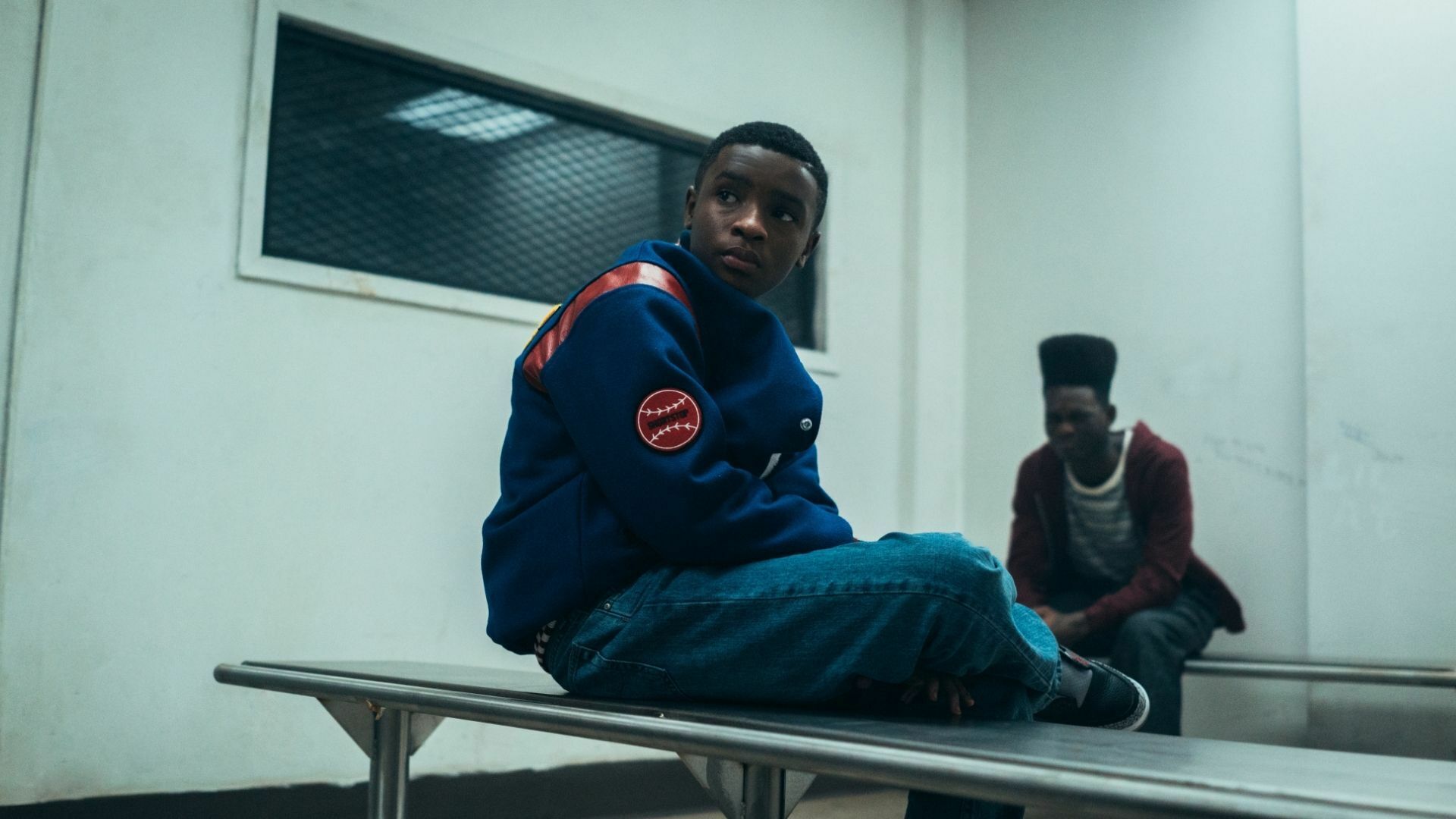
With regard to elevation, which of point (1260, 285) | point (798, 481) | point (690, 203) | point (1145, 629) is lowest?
point (1145, 629)

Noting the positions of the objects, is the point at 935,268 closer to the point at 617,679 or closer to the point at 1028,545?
the point at 1028,545

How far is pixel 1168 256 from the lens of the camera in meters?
3.71

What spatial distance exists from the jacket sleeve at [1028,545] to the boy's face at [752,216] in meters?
2.03

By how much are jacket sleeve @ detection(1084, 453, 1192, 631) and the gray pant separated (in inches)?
1.2

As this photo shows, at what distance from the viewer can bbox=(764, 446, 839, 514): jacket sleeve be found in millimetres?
1341

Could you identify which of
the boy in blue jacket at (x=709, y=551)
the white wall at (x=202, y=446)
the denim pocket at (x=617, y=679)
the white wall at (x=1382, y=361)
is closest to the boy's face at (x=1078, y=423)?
the white wall at (x=1382, y=361)

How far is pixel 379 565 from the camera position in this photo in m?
2.91

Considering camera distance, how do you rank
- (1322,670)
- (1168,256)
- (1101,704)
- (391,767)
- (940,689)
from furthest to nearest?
(1168,256), (1322,670), (391,767), (1101,704), (940,689)

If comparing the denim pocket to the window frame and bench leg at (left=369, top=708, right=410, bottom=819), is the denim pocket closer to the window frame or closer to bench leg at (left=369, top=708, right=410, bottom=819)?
bench leg at (left=369, top=708, right=410, bottom=819)

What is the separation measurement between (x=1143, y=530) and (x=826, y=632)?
221 cm

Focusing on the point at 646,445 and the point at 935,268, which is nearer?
the point at 646,445

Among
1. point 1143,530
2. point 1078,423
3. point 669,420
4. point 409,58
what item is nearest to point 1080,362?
point 1078,423

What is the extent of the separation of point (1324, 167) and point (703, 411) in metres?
2.69

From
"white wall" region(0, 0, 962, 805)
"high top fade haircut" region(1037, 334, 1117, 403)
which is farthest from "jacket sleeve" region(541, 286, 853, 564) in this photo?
"high top fade haircut" region(1037, 334, 1117, 403)
